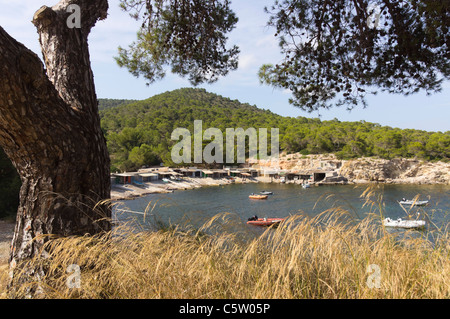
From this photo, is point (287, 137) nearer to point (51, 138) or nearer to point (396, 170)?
point (396, 170)

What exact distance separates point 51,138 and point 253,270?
Answer: 1.47 m

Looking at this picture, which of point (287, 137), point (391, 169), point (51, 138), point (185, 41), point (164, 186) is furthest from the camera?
point (287, 137)

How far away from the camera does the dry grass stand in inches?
50.9

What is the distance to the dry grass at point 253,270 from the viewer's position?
1.29 m

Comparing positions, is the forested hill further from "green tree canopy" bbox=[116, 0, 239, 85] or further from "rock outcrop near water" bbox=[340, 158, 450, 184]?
"green tree canopy" bbox=[116, 0, 239, 85]

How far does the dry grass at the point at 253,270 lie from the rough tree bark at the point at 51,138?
0.72 feet

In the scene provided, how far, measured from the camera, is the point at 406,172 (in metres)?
33.7

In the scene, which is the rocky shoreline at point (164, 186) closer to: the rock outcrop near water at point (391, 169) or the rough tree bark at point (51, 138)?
the rock outcrop near water at point (391, 169)

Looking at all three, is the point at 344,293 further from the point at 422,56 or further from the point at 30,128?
the point at 422,56

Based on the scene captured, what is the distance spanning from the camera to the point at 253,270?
1416mm

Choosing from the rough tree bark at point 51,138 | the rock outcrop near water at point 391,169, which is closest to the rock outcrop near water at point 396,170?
the rock outcrop near water at point 391,169

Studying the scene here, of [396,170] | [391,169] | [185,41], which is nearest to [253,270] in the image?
[185,41]

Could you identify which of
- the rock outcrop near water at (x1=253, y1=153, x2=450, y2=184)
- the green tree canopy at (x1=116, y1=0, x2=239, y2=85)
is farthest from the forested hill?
the green tree canopy at (x1=116, y1=0, x2=239, y2=85)
